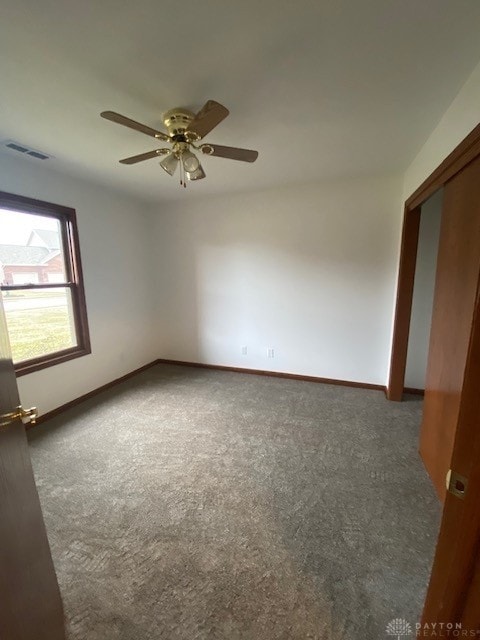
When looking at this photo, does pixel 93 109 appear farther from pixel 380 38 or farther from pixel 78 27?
pixel 380 38

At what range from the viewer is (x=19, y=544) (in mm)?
845

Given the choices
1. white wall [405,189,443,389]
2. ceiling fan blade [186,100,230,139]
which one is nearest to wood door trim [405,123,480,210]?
white wall [405,189,443,389]

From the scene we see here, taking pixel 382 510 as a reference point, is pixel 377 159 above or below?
above

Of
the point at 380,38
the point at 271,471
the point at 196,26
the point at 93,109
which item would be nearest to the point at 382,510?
the point at 271,471

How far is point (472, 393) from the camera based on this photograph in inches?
23.1

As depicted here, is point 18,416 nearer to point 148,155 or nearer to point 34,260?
point 148,155

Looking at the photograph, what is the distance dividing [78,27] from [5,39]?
34 cm

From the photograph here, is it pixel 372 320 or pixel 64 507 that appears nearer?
pixel 64 507

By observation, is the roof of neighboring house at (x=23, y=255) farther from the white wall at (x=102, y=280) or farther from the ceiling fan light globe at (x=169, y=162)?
the ceiling fan light globe at (x=169, y=162)

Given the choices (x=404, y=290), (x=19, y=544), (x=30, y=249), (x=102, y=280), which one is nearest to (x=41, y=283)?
(x=30, y=249)

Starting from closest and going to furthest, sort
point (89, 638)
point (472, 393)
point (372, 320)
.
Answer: point (472, 393) → point (89, 638) → point (372, 320)

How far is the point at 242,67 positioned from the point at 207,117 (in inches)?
10.6

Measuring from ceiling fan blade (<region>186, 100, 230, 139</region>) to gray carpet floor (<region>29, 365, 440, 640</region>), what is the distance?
2.23 metres

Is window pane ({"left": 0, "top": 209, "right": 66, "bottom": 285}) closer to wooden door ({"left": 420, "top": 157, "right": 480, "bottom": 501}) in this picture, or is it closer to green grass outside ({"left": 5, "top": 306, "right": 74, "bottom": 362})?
green grass outside ({"left": 5, "top": 306, "right": 74, "bottom": 362})
